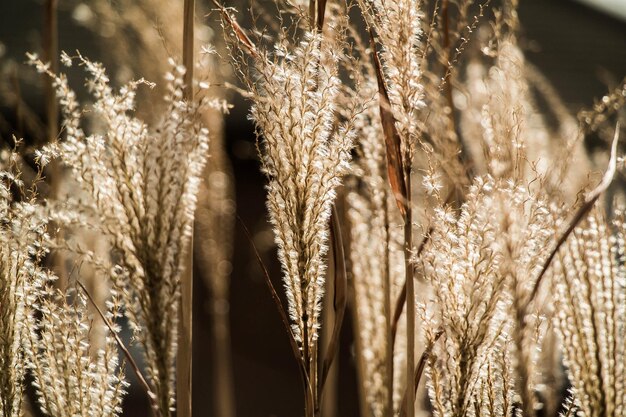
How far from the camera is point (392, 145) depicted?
86cm

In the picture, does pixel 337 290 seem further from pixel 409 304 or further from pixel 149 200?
pixel 149 200

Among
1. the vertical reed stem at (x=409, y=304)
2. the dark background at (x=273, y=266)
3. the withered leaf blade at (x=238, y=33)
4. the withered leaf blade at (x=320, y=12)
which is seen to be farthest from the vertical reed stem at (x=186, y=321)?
the dark background at (x=273, y=266)

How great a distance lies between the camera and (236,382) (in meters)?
4.24

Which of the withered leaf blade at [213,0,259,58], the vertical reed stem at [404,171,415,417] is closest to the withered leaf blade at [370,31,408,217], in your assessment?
the vertical reed stem at [404,171,415,417]

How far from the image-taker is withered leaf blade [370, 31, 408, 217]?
0.83 metres

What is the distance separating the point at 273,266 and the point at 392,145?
3559mm

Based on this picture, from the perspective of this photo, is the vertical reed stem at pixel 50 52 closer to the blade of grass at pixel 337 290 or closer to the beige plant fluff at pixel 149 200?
the beige plant fluff at pixel 149 200

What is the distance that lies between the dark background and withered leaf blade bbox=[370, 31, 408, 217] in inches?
110

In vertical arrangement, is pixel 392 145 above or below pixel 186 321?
above

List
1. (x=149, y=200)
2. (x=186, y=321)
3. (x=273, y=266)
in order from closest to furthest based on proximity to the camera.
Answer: (x=149, y=200) → (x=186, y=321) → (x=273, y=266)

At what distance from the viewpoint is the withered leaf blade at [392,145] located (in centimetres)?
83

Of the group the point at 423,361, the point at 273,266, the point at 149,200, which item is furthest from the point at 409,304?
the point at 273,266

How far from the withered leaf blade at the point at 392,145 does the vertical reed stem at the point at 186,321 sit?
0.23 meters

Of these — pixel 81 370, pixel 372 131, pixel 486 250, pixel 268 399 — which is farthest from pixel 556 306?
pixel 268 399
